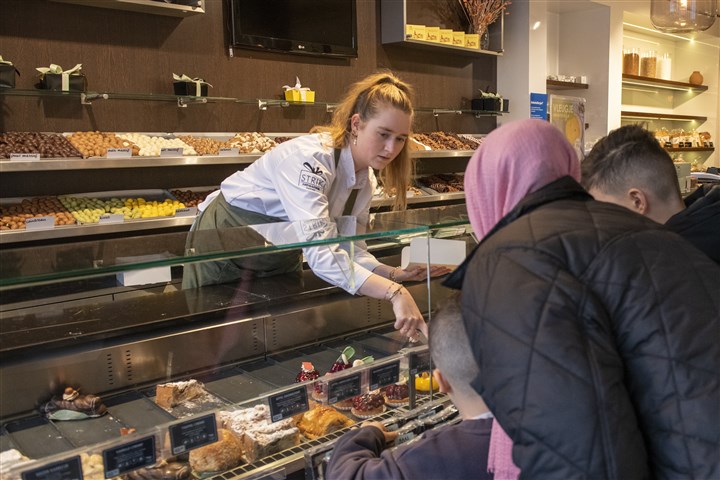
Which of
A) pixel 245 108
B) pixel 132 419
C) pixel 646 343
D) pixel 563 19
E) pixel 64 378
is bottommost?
pixel 132 419

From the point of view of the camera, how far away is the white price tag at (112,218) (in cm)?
436

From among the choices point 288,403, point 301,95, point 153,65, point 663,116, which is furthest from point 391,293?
point 663,116

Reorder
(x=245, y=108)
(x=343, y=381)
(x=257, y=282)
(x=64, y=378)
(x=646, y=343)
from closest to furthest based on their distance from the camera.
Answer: (x=646, y=343) < (x=343, y=381) < (x=64, y=378) < (x=257, y=282) < (x=245, y=108)

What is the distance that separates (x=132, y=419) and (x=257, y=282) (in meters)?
0.59

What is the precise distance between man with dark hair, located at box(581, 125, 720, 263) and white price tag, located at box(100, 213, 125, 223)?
319 cm

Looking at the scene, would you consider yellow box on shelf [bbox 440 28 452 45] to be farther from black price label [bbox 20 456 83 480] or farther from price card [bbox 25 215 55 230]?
black price label [bbox 20 456 83 480]

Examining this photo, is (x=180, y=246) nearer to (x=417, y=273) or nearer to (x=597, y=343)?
(x=417, y=273)

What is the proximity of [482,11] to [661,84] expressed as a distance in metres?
4.13

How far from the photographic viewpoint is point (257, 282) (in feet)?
7.64

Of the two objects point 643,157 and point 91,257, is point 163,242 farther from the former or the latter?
point 643,157

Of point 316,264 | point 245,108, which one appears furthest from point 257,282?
point 245,108

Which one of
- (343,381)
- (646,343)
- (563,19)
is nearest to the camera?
(646,343)

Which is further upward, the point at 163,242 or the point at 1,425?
the point at 163,242

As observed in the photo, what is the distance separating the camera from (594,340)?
975mm
